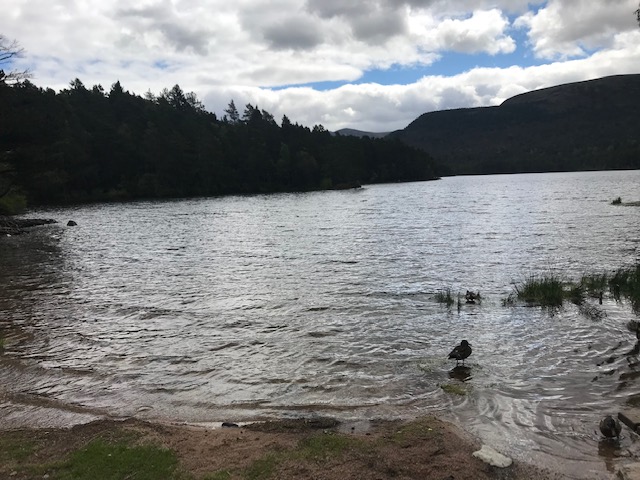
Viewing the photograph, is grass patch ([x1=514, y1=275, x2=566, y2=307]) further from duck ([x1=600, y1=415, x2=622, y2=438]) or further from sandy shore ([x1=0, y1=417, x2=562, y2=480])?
sandy shore ([x1=0, y1=417, x2=562, y2=480])

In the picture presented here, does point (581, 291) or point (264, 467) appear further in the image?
point (581, 291)

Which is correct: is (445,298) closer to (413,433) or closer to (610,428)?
(610,428)

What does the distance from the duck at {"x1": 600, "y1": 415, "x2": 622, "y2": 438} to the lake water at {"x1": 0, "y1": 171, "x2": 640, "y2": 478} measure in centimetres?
23

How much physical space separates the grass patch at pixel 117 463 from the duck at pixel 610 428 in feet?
24.3

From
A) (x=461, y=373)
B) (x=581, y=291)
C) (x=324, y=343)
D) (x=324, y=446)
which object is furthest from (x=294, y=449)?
(x=581, y=291)

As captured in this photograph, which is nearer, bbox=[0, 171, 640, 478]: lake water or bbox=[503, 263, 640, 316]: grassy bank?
bbox=[0, 171, 640, 478]: lake water

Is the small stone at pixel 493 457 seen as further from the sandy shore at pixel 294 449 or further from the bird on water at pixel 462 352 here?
the bird on water at pixel 462 352

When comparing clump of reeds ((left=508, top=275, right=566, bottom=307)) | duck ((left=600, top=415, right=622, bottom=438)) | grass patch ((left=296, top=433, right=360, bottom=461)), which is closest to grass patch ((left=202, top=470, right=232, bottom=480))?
grass patch ((left=296, top=433, right=360, bottom=461))

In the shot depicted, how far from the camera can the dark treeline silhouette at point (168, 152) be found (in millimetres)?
111438

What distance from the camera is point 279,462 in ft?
24.7

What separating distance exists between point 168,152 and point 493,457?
431 ft

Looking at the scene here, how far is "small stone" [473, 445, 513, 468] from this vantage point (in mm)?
7691

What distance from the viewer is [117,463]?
24.3 ft

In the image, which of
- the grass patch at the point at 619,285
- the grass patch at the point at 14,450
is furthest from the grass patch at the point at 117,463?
the grass patch at the point at 619,285
